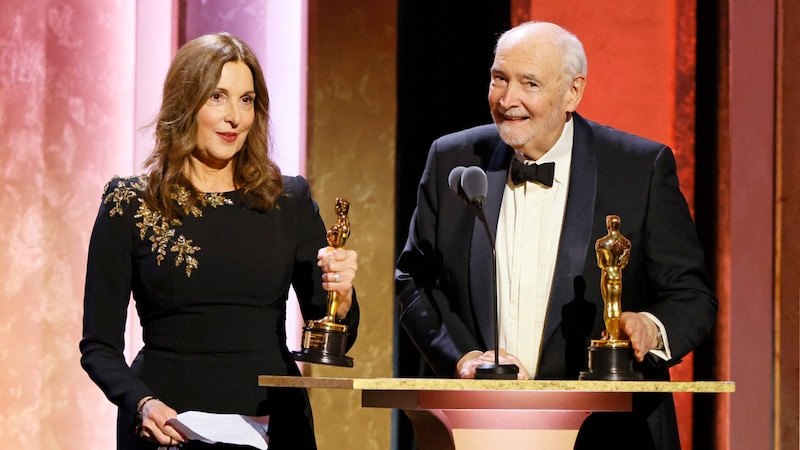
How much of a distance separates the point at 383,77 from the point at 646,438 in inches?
74.1

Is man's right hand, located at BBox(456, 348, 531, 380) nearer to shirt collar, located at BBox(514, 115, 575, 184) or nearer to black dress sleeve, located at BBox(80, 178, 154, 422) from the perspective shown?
shirt collar, located at BBox(514, 115, 575, 184)

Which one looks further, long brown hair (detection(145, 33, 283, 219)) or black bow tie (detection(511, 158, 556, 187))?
black bow tie (detection(511, 158, 556, 187))

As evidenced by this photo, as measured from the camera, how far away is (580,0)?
13.1 ft

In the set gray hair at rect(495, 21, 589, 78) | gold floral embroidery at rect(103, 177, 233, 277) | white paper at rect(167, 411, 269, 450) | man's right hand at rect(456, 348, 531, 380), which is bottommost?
white paper at rect(167, 411, 269, 450)

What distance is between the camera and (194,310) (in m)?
2.51

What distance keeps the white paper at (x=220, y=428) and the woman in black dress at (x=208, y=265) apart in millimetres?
50

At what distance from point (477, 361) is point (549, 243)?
45 cm

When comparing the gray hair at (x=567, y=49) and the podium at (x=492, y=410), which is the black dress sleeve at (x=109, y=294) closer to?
the podium at (x=492, y=410)

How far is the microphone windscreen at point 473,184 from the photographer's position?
2.29m

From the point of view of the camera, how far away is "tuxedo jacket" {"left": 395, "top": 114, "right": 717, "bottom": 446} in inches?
105

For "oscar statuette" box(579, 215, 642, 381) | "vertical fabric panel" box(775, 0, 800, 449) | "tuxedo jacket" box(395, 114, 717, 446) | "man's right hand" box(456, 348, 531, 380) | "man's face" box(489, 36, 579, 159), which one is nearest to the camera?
"oscar statuette" box(579, 215, 642, 381)

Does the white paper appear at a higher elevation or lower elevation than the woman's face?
lower

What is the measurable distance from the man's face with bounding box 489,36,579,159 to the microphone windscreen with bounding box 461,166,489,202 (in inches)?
21.0

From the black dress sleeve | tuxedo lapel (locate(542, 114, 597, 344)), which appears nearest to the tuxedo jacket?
tuxedo lapel (locate(542, 114, 597, 344))
